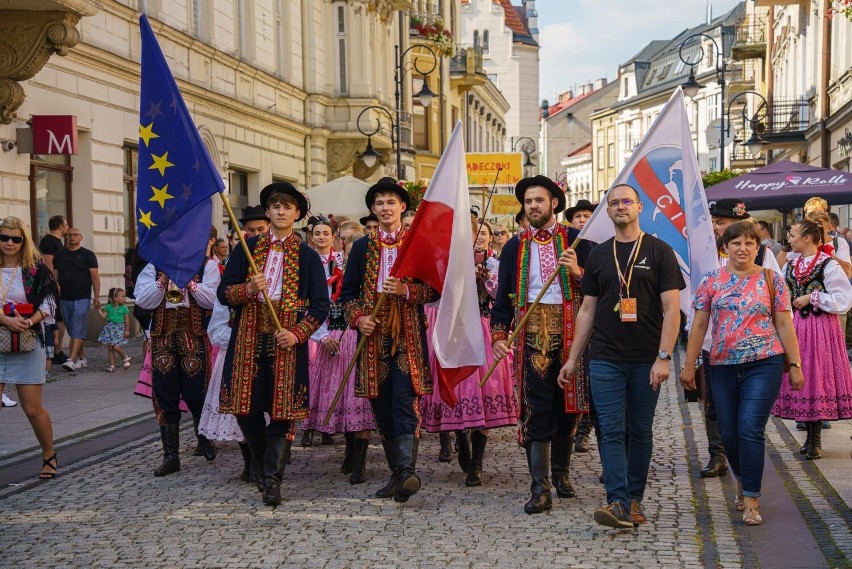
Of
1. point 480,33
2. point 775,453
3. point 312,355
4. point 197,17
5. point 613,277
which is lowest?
point 775,453

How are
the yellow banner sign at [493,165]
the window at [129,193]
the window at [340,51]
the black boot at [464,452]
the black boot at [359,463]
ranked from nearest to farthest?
the black boot at [359,463], the black boot at [464,452], the window at [129,193], the yellow banner sign at [493,165], the window at [340,51]

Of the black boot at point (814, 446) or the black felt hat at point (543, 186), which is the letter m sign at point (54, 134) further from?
the black boot at point (814, 446)

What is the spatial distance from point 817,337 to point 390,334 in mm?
3496

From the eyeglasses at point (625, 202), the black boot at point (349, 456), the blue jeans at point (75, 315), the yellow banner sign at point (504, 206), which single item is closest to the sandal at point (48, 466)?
the black boot at point (349, 456)

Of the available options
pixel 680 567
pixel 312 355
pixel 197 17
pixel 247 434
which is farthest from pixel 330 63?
pixel 680 567

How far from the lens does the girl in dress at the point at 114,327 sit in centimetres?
1603

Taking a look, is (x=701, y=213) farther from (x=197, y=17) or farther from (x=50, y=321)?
(x=197, y=17)

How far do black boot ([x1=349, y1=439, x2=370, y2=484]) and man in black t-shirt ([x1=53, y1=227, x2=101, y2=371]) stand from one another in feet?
27.6

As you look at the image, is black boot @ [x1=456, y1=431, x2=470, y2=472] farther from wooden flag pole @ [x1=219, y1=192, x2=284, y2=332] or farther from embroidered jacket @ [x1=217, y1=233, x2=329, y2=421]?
wooden flag pole @ [x1=219, y1=192, x2=284, y2=332]

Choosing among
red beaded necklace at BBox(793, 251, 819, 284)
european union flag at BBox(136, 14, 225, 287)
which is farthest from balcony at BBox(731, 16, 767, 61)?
european union flag at BBox(136, 14, 225, 287)

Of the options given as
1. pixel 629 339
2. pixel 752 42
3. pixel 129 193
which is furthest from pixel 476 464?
pixel 752 42

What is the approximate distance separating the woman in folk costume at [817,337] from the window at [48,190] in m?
10.8

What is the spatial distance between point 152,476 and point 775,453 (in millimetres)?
4575

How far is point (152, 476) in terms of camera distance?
330 inches
